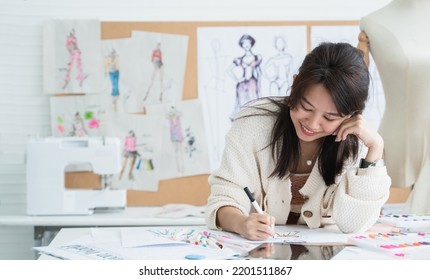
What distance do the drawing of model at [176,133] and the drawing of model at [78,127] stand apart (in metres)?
0.44

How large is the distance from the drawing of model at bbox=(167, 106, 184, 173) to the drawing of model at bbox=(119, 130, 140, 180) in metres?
0.20

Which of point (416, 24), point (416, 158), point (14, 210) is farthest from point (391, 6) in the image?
point (14, 210)

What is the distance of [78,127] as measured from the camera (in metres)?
3.46

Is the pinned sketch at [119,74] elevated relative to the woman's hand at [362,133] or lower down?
elevated

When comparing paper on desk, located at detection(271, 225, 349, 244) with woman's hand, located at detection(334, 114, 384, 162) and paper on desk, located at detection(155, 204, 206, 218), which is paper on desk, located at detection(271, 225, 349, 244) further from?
paper on desk, located at detection(155, 204, 206, 218)

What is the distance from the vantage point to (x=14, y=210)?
3420 millimetres

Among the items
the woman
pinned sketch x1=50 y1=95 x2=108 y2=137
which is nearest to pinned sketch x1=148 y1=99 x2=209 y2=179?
pinned sketch x1=50 y1=95 x2=108 y2=137

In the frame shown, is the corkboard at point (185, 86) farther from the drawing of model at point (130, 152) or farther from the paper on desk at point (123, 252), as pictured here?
the paper on desk at point (123, 252)

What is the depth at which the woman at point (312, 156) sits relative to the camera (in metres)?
1.78

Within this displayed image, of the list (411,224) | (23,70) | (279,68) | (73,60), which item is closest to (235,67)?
(279,68)

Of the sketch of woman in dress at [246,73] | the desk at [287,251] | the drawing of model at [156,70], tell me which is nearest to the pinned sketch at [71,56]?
A: the drawing of model at [156,70]

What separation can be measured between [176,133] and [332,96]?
1.84 metres

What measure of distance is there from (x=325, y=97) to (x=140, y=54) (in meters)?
1.90
